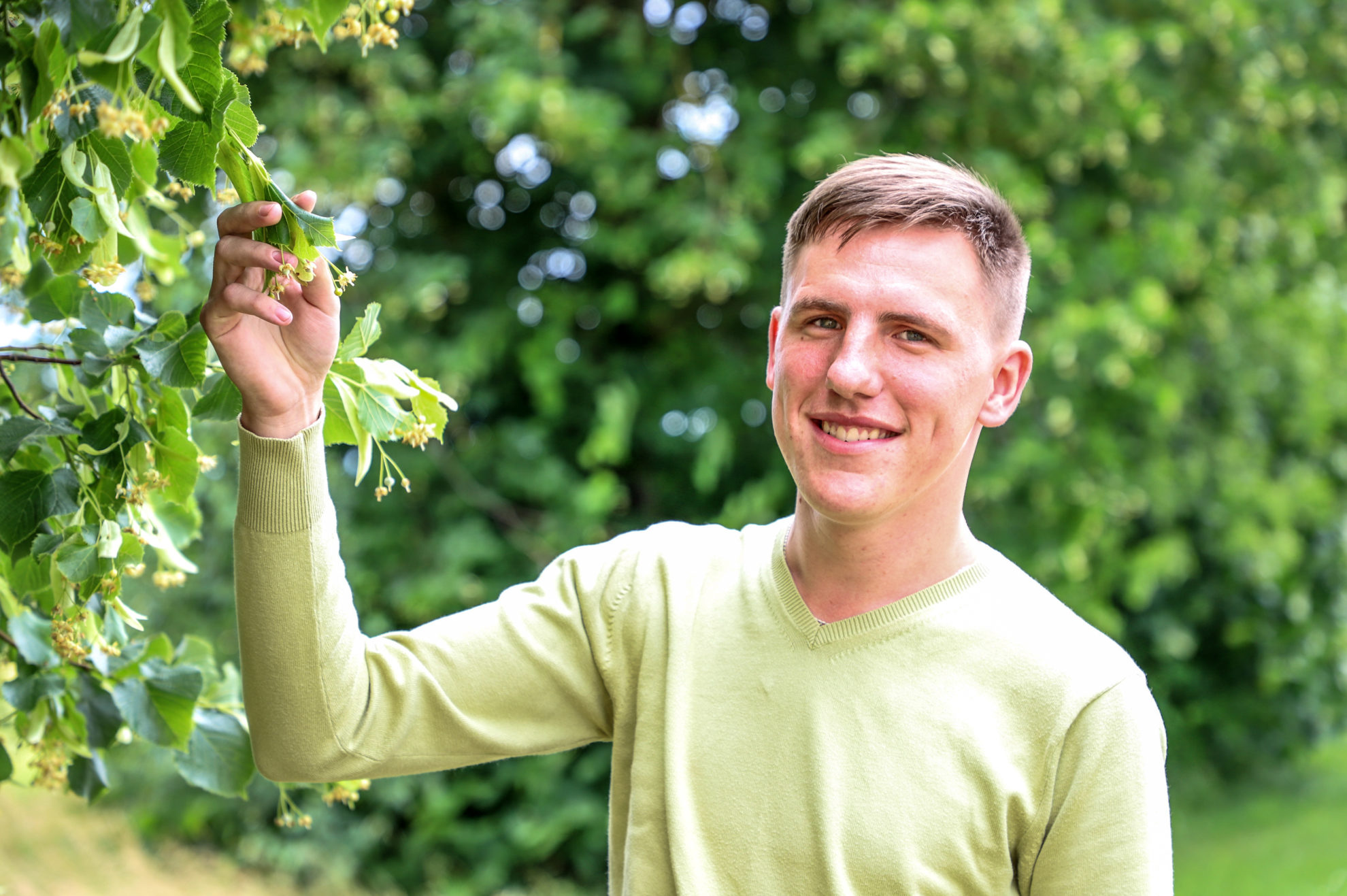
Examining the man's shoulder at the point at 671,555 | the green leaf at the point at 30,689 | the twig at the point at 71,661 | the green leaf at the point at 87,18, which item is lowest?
the green leaf at the point at 30,689

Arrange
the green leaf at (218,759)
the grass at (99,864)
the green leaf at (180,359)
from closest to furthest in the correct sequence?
1. the green leaf at (180,359)
2. the green leaf at (218,759)
3. the grass at (99,864)

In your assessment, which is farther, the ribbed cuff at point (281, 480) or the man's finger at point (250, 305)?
the ribbed cuff at point (281, 480)

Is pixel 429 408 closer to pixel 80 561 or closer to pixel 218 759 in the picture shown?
pixel 80 561

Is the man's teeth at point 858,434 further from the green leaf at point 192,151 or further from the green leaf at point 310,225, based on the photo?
the green leaf at point 192,151

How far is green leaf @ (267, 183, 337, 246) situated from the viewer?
1097 millimetres

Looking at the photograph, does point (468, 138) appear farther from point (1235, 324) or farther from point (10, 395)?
point (1235, 324)

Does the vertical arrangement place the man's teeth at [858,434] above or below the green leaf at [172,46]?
below

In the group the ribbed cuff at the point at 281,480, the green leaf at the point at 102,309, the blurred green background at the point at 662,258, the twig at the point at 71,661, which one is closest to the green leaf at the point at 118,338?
the green leaf at the point at 102,309

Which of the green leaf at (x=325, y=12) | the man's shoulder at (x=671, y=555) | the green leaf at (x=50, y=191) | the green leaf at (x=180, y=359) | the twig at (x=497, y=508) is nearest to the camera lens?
the green leaf at (x=325, y=12)

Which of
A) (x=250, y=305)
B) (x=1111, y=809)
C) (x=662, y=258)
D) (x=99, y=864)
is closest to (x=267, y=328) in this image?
(x=250, y=305)

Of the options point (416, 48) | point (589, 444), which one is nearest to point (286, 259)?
point (589, 444)

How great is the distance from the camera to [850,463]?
143cm

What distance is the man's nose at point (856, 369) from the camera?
4.60 ft

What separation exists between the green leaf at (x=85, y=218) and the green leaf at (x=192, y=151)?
90mm
